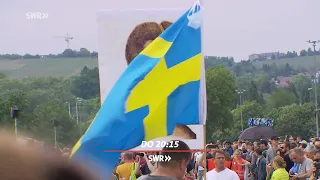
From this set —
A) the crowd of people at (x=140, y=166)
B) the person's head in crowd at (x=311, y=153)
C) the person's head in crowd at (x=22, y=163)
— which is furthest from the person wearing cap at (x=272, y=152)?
the person's head in crowd at (x=22, y=163)

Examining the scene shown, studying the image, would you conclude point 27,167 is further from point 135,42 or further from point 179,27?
point 135,42

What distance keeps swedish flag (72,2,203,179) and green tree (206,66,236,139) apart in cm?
5067

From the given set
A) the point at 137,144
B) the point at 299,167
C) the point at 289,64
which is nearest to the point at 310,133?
the point at 289,64

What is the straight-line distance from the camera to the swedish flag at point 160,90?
21.6 ft

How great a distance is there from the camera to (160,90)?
24.7 ft

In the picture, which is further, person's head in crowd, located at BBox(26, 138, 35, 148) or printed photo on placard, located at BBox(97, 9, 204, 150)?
printed photo on placard, located at BBox(97, 9, 204, 150)

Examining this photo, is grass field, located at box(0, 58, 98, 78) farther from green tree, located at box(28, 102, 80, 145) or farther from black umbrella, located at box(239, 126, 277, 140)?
black umbrella, located at box(239, 126, 277, 140)

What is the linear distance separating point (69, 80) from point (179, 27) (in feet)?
5.02

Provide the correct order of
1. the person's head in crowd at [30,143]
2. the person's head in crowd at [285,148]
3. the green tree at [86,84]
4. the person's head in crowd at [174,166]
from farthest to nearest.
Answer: the person's head in crowd at [285,148], the green tree at [86,84], the person's head in crowd at [174,166], the person's head in crowd at [30,143]

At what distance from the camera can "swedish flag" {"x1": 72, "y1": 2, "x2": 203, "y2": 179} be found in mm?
Result: 6578

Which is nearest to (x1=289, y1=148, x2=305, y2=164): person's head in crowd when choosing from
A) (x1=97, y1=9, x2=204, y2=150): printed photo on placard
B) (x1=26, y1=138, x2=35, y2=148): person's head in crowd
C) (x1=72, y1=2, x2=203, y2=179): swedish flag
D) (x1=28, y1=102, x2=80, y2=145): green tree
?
(x1=97, y1=9, x2=204, y2=150): printed photo on placard

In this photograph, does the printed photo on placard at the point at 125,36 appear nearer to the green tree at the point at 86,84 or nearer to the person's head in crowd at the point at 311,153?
the green tree at the point at 86,84

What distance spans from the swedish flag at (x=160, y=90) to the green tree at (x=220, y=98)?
5067 cm

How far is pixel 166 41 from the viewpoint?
26.6 ft
